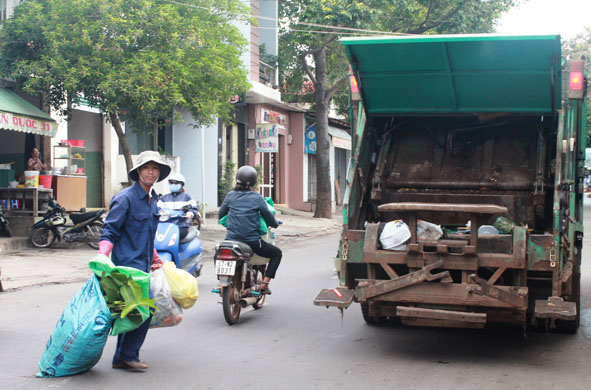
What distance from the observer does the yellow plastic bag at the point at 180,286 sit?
5.16m

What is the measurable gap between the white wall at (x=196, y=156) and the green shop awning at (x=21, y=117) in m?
8.39

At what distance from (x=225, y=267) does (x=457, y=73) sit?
2867 millimetres

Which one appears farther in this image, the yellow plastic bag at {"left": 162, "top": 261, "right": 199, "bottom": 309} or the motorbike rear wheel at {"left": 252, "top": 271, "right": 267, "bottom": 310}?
the motorbike rear wheel at {"left": 252, "top": 271, "right": 267, "bottom": 310}

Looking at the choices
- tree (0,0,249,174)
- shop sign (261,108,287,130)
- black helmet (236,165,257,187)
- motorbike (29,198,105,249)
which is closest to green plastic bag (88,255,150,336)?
black helmet (236,165,257,187)

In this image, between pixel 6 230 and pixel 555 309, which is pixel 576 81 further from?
pixel 6 230

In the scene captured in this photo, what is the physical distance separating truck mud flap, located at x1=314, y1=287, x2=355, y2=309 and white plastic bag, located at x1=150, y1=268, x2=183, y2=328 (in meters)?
1.20

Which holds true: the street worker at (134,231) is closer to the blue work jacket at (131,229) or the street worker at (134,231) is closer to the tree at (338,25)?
the blue work jacket at (131,229)

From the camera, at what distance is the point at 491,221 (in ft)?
20.5

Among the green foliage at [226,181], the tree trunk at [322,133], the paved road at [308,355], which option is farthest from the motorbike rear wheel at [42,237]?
the tree trunk at [322,133]

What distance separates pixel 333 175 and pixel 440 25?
44.1ft

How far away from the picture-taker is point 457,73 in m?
6.59

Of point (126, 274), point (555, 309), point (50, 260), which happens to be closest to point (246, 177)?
point (126, 274)

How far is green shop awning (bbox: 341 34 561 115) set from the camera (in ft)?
20.1

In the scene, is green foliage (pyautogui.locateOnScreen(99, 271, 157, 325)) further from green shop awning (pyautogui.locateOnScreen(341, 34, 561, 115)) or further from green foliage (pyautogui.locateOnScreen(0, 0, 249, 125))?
green foliage (pyautogui.locateOnScreen(0, 0, 249, 125))
